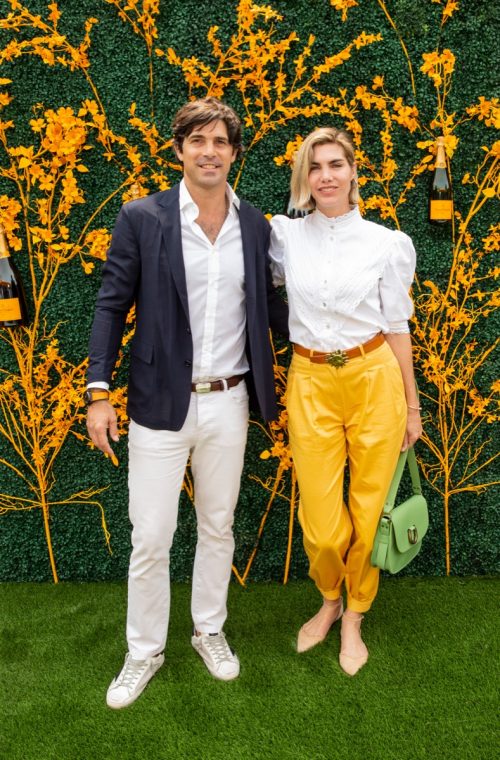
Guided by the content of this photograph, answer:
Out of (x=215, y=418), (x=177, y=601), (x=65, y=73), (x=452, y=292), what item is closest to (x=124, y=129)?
(x=65, y=73)

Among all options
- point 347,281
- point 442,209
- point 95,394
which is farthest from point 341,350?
point 442,209

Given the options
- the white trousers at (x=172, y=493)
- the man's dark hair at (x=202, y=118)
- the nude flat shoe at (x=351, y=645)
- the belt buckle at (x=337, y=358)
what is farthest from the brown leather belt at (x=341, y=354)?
the nude flat shoe at (x=351, y=645)

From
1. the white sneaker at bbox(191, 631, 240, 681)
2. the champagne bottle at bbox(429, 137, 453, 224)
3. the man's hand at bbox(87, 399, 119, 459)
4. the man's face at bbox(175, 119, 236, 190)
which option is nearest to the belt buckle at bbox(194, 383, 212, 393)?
the man's hand at bbox(87, 399, 119, 459)

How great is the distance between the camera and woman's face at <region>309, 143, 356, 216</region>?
2.03 metres

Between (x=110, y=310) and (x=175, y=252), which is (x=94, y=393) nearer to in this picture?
(x=110, y=310)

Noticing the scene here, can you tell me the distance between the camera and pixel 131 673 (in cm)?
218

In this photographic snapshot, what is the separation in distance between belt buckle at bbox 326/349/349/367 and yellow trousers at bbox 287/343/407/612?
18mm

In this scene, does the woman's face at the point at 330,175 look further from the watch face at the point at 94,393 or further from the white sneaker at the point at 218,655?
the white sneaker at the point at 218,655

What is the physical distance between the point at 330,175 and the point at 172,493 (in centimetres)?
118

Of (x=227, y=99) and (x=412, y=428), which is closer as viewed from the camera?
(x=412, y=428)

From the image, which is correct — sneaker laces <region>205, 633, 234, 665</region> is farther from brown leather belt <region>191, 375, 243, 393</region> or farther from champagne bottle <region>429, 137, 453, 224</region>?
champagne bottle <region>429, 137, 453, 224</region>

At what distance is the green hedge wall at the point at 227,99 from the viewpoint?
2.56 m

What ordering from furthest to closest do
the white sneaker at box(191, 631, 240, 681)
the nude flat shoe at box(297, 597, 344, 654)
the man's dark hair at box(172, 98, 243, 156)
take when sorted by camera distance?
the nude flat shoe at box(297, 597, 344, 654)
the white sneaker at box(191, 631, 240, 681)
the man's dark hair at box(172, 98, 243, 156)

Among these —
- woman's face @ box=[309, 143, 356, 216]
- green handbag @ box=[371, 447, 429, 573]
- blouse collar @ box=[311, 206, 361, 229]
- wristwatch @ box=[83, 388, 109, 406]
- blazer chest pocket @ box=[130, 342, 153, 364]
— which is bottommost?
green handbag @ box=[371, 447, 429, 573]
